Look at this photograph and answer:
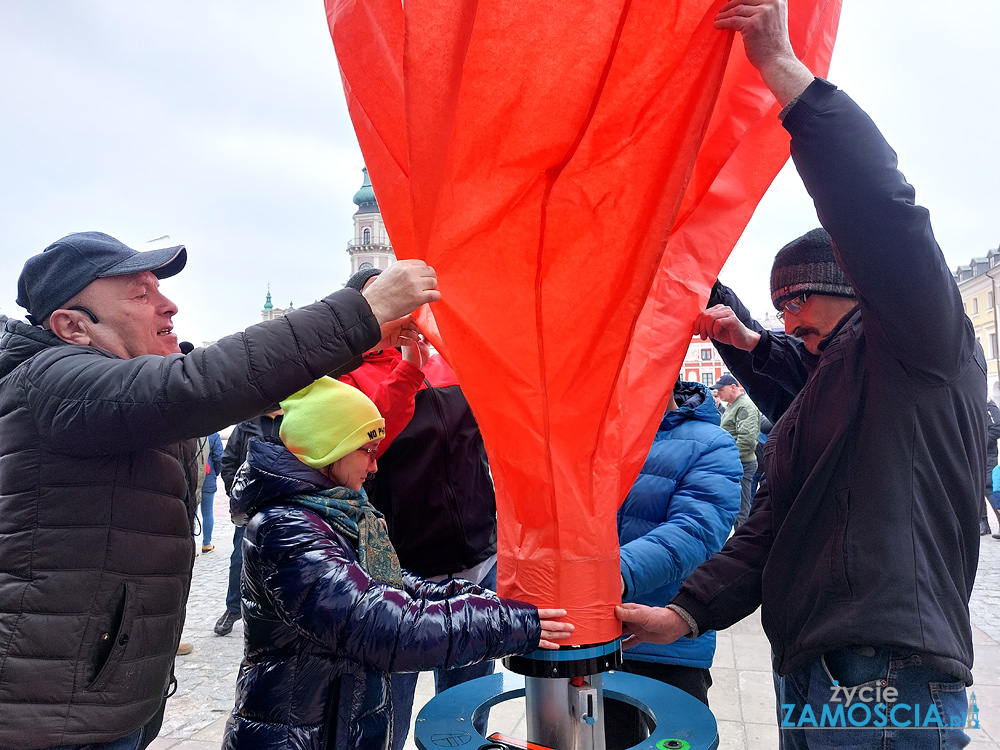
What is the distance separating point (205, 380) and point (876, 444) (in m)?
1.30

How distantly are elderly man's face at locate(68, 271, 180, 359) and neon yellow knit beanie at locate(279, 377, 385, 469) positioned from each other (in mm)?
381

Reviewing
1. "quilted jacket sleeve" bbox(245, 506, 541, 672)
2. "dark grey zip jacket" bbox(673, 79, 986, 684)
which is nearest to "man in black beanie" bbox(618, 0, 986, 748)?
"dark grey zip jacket" bbox(673, 79, 986, 684)

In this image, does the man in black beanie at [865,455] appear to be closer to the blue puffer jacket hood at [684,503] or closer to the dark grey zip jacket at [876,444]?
the dark grey zip jacket at [876,444]

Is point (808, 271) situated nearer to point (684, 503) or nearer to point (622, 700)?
point (684, 503)

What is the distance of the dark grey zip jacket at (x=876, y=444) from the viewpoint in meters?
1.14

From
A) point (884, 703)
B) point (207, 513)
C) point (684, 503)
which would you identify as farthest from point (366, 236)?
point (884, 703)

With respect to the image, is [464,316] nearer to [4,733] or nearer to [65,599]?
[65,599]

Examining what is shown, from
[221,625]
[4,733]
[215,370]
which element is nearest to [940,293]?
[215,370]

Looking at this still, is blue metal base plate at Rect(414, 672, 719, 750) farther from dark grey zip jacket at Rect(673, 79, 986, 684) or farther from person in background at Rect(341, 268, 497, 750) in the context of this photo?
person in background at Rect(341, 268, 497, 750)

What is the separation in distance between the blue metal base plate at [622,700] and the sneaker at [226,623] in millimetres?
4021

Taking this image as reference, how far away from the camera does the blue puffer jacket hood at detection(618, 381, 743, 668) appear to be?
1860 mm

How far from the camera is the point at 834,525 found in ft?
4.41

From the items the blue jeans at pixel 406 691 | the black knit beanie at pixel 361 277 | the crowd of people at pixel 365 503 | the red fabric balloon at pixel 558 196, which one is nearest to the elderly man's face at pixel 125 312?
the crowd of people at pixel 365 503

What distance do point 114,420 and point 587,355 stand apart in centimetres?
92
